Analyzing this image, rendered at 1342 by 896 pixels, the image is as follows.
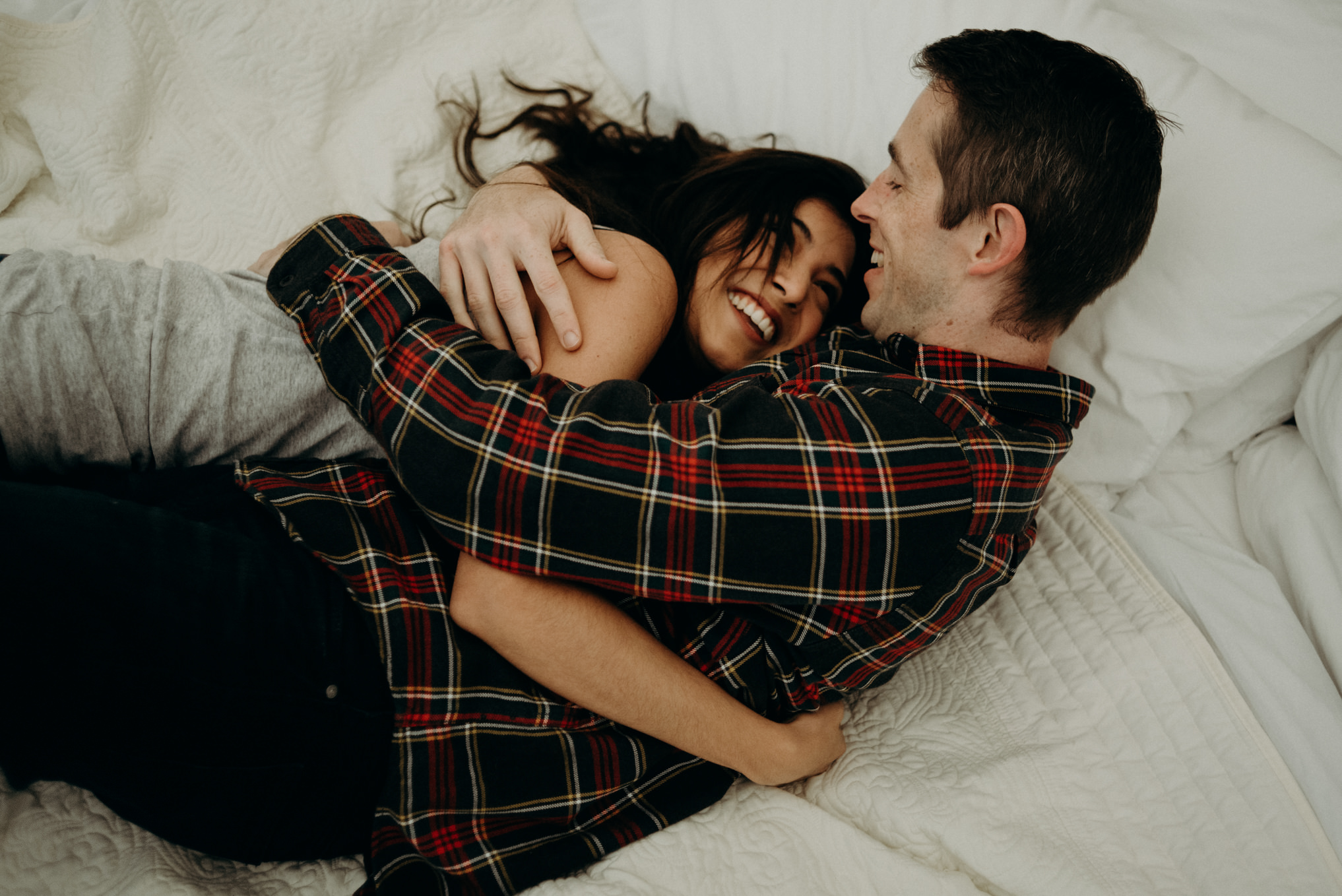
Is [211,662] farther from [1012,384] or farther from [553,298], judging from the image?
[1012,384]

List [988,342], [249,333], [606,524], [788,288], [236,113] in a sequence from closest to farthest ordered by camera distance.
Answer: [606,524], [249,333], [988,342], [788,288], [236,113]

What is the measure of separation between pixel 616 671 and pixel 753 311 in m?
0.57

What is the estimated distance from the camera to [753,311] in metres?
1.06

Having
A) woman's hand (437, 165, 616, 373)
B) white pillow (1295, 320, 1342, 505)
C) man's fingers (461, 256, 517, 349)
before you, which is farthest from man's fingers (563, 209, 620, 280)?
white pillow (1295, 320, 1342, 505)

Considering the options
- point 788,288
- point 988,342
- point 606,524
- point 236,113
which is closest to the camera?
point 606,524

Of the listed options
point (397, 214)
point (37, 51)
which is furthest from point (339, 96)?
point (37, 51)

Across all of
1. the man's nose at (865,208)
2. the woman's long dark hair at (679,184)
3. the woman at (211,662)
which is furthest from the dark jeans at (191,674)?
the man's nose at (865,208)

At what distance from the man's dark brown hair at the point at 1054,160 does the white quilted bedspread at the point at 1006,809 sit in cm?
41

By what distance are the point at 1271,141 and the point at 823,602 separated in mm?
890

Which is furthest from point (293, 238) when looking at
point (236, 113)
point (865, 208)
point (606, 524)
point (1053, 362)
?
point (1053, 362)

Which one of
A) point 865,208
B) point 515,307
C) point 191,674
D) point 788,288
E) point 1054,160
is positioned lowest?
point 191,674

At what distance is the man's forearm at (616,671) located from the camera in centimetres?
71

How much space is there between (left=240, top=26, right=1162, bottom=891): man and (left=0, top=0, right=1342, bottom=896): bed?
13 centimetres

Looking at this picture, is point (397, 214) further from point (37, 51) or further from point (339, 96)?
point (37, 51)
